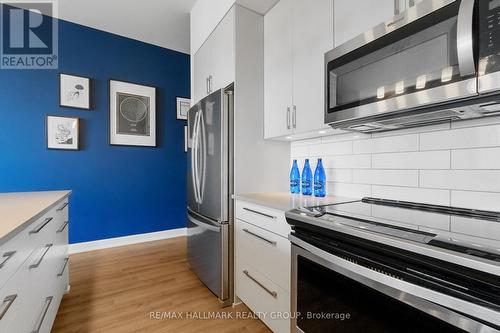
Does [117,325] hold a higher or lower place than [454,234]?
lower

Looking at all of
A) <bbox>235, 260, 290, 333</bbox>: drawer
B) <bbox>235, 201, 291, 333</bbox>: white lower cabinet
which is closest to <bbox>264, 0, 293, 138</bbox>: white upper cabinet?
<bbox>235, 201, 291, 333</bbox>: white lower cabinet

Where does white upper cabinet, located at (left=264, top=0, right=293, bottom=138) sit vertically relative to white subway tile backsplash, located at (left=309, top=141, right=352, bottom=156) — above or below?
above

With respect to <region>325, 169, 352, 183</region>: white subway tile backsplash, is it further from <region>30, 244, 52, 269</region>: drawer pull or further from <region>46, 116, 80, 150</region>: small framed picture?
<region>46, 116, 80, 150</region>: small framed picture

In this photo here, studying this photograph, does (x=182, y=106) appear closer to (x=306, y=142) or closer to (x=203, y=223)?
(x=203, y=223)

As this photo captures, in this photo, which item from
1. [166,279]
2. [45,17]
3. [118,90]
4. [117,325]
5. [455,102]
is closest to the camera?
[455,102]

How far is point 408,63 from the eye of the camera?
963 millimetres

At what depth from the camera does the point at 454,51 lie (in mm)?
828

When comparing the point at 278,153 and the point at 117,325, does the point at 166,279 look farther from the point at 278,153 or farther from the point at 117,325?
the point at 278,153

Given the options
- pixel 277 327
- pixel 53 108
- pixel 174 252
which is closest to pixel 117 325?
pixel 277 327

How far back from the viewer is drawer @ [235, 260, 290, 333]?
135 centimetres

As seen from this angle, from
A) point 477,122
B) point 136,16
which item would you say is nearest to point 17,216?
point 477,122

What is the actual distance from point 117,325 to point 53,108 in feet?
8.35

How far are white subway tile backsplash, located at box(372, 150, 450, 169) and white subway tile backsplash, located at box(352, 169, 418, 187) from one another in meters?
0.03

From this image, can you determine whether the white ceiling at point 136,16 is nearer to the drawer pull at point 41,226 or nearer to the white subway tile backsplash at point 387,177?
the drawer pull at point 41,226
